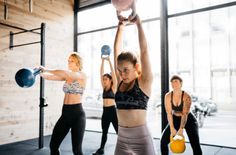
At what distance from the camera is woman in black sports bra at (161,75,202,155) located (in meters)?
2.57

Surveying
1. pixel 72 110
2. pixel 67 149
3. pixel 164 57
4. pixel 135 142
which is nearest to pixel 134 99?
pixel 135 142

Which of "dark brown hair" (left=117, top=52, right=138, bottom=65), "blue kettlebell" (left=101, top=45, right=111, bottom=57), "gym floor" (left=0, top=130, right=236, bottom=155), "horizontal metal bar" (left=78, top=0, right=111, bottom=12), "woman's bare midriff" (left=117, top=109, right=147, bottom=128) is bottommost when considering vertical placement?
"gym floor" (left=0, top=130, right=236, bottom=155)

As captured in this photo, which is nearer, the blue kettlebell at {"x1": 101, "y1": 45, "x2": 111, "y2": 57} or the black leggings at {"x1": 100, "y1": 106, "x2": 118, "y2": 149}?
the black leggings at {"x1": 100, "y1": 106, "x2": 118, "y2": 149}

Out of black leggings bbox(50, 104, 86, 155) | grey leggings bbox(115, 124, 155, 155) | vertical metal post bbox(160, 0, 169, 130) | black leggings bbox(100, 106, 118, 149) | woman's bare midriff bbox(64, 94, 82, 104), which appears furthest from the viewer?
vertical metal post bbox(160, 0, 169, 130)

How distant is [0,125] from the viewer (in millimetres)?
4094

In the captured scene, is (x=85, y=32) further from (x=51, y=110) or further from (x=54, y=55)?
(x=51, y=110)

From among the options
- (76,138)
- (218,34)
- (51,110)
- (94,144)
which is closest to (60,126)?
(76,138)

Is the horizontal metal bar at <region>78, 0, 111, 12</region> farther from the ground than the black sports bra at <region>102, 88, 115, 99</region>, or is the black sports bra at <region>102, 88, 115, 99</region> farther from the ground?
the horizontal metal bar at <region>78, 0, 111, 12</region>

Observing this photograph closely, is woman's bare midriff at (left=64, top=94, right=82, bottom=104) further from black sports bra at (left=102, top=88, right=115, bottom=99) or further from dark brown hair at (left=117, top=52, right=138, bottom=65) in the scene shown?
dark brown hair at (left=117, top=52, right=138, bottom=65)

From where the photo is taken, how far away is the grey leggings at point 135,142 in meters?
1.28

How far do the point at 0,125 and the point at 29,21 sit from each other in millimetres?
2170

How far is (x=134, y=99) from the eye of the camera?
1.33 meters

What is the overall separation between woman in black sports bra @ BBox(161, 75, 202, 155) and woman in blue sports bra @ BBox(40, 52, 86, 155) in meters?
1.04

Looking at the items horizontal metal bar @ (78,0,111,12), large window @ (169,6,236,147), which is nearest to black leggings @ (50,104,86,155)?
horizontal metal bar @ (78,0,111,12)
